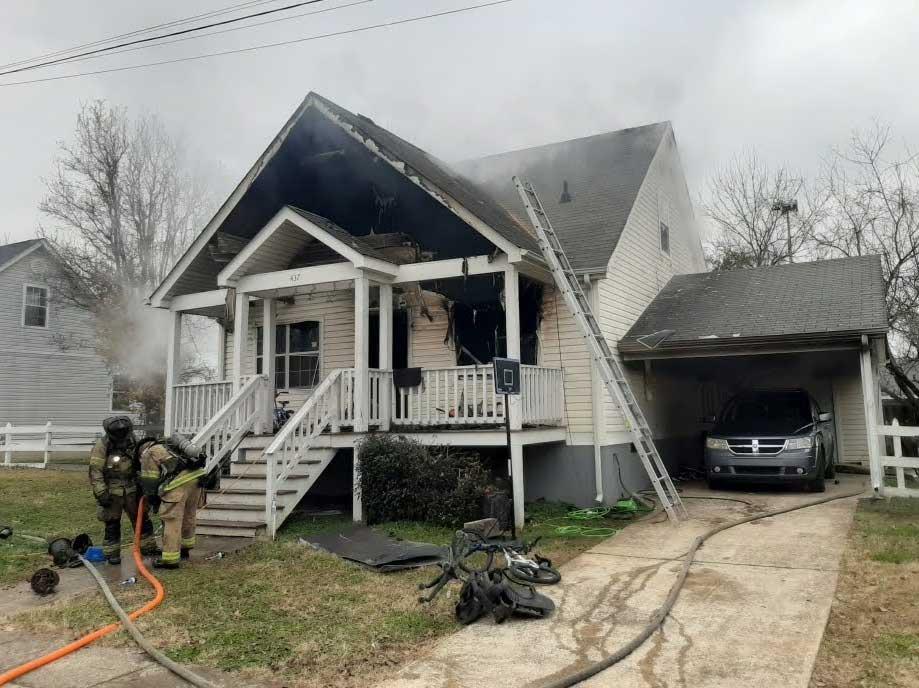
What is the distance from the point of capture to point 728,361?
16203 millimetres

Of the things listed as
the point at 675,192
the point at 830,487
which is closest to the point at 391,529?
the point at 830,487

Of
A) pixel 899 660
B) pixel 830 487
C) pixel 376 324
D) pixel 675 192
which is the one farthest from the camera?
pixel 675 192

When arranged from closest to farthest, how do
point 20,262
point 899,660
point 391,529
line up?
point 899,660
point 391,529
point 20,262

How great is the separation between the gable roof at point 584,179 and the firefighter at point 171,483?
6543mm

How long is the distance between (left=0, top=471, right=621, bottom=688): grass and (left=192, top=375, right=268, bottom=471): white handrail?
226 centimetres

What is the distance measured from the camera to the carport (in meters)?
10.7

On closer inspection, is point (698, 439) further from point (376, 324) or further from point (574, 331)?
point (376, 324)

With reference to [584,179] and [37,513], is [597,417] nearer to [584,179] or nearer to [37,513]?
[584,179]

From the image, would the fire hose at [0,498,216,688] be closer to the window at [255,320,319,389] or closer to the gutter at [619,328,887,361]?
the window at [255,320,319,389]

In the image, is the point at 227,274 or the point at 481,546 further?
the point at 227,274

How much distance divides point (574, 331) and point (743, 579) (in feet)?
17.7

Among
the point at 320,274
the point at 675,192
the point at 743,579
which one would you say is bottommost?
the point at 743,579

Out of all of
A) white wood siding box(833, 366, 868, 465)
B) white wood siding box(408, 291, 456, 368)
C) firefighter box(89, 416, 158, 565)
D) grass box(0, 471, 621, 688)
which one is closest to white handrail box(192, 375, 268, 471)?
A: firefighter box(89, 416, 158, 565)

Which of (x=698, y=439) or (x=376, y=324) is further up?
(x=376, y=324)
